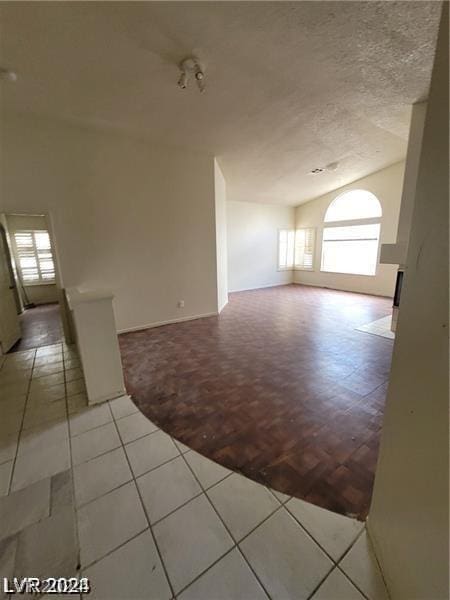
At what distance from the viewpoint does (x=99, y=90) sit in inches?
98.3

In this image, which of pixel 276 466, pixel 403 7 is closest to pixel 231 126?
pixel 403 7

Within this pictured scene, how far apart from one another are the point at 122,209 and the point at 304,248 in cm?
613

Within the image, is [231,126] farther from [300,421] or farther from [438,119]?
[300,421]

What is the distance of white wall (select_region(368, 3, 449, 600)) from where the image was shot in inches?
25.2

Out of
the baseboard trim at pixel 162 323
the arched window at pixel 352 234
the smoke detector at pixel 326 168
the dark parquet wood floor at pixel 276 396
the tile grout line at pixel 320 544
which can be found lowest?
the dark parquet wood floor at pixel 276 396

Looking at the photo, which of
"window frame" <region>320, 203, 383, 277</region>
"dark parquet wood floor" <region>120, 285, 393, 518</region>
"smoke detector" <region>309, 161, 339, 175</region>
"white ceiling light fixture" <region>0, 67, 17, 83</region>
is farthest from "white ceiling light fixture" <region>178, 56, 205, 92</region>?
"window frame" <region>320, 203, 383, 277</region>

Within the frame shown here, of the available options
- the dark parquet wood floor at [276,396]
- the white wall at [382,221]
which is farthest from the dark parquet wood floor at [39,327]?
the white wall at [382,221]

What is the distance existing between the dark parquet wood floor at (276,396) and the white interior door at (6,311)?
5.25 ft

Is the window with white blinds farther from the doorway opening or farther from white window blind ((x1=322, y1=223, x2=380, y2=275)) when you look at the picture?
white window blind ((x1=322, y1=223, x2=380, y2=275))

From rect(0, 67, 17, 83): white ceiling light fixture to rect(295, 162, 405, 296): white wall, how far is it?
272 inches

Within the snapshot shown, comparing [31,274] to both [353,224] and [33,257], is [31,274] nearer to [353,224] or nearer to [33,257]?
[33,257]

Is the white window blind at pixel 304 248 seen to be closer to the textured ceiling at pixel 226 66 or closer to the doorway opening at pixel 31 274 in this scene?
the textured ceiling at pixel 226 66

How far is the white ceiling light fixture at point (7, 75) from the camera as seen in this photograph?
7.19 ft

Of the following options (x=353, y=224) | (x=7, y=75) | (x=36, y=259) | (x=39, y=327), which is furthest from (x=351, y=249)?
(x=36, y=259)
